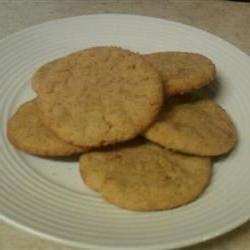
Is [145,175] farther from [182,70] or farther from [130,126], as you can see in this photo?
[182,70]

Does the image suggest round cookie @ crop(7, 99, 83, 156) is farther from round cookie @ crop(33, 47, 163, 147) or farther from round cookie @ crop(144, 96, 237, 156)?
round cookie @ crop(144, 96, 237, 156)

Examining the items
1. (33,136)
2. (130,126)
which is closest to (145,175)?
(130,126)

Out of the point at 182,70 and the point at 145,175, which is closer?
the point at 145,175

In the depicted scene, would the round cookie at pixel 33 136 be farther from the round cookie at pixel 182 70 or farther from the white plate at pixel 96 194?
the round cookie at pixel 182 70

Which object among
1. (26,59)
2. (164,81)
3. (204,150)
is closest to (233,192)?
(204,150)

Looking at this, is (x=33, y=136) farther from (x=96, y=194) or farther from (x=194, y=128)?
(x=194, y=128)
